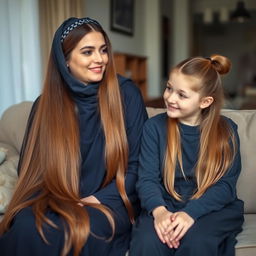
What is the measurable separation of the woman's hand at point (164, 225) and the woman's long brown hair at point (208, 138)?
0.14 metres

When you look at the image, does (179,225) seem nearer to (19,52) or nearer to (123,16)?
(19,52)

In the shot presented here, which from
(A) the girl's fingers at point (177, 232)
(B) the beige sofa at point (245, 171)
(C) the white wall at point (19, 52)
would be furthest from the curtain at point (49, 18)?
(A) the girl's fingers at point (177, 232)

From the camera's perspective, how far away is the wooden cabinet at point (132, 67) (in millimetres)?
4531

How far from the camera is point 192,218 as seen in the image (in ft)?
4.41

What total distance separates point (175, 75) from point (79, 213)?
0.61 m

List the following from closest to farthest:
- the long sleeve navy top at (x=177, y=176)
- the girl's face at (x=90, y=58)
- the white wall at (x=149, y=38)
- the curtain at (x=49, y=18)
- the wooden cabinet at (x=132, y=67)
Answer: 1. the long sleeve navy top at (x=177, y=176)
2. the girl's face at (x=90, y=58)
3. the curtain at (x=49, y=18)
4. the wooden cabinet at (x=132, y=67)
5. the white wall at (x=149, y=38)

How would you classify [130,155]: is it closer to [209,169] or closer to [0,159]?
[209,169]

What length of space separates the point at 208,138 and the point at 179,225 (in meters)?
0.38

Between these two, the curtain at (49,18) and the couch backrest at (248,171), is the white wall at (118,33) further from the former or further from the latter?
the couch backrest at (248,171)

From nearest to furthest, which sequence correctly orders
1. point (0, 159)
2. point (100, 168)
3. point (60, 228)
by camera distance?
point (60, 228) < point (100, 168) < point (0, 159)

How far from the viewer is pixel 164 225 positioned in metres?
1.31

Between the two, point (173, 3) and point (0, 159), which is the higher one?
point (173, 3)

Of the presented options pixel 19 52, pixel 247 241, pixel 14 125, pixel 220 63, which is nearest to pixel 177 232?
pixel 247 241

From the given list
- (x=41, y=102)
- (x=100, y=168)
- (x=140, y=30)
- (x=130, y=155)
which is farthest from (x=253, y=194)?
(x=140, y=30)
